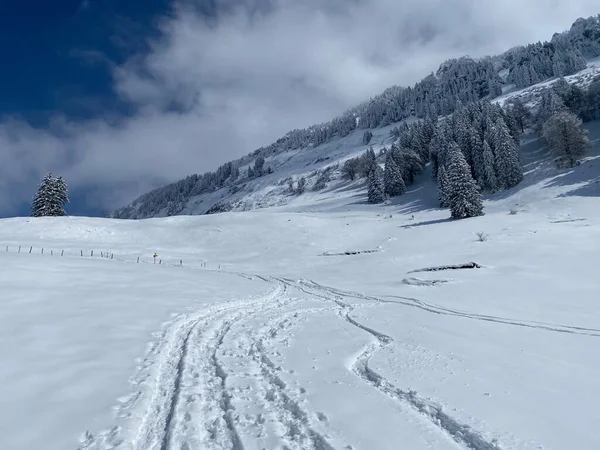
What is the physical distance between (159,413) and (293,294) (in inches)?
A: 616

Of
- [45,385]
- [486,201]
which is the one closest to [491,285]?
[45,385]

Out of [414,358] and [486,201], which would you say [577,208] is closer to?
[486,201]

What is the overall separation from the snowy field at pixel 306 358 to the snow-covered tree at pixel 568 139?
149ft

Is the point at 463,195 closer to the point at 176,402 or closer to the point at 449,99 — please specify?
the point at 176,402

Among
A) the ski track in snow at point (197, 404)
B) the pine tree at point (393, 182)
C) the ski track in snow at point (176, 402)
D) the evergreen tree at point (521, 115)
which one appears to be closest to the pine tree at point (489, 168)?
the pine tree at point (393, 182)

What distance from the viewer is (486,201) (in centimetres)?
6075

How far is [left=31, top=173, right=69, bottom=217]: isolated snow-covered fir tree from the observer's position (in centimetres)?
6323

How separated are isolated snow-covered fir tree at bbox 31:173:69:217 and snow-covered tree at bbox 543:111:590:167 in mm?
90110

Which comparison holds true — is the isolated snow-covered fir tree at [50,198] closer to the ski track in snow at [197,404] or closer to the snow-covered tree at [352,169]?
the ski track in snow at [197,404]

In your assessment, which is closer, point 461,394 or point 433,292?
point 461,394

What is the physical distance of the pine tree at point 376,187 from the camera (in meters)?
79.3

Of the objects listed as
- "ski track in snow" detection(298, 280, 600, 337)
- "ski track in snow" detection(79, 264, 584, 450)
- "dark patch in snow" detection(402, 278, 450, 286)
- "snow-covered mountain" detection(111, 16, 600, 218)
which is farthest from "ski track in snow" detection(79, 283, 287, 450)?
"snow-covered mountain" detection(111, 16, 600, 218)

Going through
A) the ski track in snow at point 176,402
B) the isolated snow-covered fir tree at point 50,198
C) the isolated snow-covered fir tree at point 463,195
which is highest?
the isolated snow-covered fir tree at point 50,198

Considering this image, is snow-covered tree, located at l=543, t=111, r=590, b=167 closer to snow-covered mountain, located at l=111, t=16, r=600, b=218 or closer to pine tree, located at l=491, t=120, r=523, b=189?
pine tree, located at l=491, t=120, r=523, b=189
